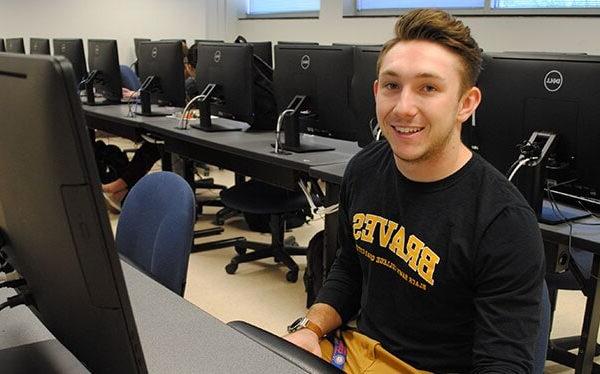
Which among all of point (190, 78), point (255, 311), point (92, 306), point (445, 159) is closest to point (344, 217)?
point (445, 159)

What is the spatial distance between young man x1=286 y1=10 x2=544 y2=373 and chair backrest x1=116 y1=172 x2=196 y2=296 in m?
0.33

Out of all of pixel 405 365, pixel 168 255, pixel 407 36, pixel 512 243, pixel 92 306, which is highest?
pixel 407 36

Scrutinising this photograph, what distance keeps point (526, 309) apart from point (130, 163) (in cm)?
379

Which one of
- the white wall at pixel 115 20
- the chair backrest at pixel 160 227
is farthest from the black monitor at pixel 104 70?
the chair backrest at pixel 160 227

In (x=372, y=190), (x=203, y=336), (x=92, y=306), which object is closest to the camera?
(x=92, y=306)

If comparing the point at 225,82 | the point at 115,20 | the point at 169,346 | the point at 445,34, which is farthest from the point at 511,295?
the point at 115,20

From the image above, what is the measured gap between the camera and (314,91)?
103 inches

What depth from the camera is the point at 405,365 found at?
49.0 inches

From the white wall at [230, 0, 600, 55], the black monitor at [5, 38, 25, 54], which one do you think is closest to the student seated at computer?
the black monitor at [5, 38, 25, 54]

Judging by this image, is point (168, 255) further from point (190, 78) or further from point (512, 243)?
point (190, 78)

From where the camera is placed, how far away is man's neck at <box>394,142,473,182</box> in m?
1.20

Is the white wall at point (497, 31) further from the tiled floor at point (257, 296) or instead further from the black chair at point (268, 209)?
the tiled floor at point (257, 296)

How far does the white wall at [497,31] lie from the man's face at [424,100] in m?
1.33

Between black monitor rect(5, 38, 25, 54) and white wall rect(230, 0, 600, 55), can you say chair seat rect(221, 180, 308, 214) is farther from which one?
black monitor rect(5, 38, 25, 54)
